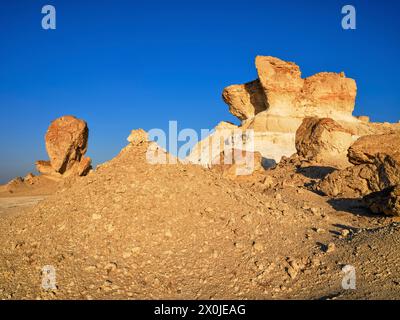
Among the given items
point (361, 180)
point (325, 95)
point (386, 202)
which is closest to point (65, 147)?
point (361, 180)

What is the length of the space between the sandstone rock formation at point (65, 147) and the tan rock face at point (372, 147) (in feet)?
36.2

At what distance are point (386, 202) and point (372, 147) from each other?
362 cm

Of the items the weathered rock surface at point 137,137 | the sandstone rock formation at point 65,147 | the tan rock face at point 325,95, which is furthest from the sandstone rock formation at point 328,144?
the tan rock face at point 325,95

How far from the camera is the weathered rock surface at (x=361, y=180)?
8.68 metres

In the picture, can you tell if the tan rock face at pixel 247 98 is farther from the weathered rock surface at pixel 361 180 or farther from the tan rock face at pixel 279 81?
the weathered rock surface at pixel 361 180

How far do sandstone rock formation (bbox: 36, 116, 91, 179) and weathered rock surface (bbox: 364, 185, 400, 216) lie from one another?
1213 cm

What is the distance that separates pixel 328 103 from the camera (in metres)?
27.6

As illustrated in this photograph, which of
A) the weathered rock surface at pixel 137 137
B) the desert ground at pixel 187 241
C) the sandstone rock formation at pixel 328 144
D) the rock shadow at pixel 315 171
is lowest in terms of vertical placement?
the desert ground at pixel 187 241

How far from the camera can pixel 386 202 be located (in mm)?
6898

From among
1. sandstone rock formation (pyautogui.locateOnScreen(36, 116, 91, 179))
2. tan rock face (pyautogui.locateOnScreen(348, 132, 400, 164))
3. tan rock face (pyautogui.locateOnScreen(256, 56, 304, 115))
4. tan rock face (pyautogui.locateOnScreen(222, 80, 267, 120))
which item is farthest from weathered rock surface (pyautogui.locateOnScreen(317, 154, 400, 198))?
tan rock face (pyautogui.locateOnScreen(222, 80, 267, 120))

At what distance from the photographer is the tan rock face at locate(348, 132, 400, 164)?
9.88 meters

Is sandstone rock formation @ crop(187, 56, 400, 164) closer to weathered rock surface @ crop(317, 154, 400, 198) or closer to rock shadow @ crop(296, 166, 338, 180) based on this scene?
rock shadow @ crop(296, 166, 338, 180)
